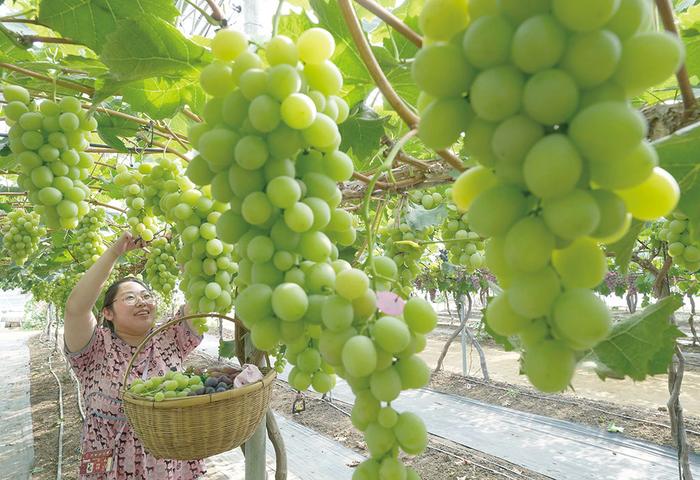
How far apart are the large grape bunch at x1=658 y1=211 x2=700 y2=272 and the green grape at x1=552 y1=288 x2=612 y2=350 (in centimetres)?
154

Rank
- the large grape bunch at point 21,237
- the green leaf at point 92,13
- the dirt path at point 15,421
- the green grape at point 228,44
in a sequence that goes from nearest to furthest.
→ 1. the green grape at point 228,44
2. the green leaf at point 92,13
3. the large grape bunch at point 21,237
4. the dirt path at point 15,421

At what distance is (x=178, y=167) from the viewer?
1610 mm

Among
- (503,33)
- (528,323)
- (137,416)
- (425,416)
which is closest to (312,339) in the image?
(528,323)

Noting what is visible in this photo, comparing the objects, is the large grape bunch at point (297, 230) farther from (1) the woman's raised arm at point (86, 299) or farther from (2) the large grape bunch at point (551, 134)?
(1) the woman's raised arm at point (86, 299)

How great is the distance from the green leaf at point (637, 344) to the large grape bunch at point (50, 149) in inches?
46.3

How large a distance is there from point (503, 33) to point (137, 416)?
5.93 ft

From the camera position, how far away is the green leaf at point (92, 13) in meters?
0.99

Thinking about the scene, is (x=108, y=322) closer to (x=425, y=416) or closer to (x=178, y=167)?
(x=178, y=167)

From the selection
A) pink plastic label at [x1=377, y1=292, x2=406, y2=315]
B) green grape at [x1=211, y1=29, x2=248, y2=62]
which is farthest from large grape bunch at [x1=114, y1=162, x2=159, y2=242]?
pink plastic label at [x1=377, y1=292, x2=406, y2=315]

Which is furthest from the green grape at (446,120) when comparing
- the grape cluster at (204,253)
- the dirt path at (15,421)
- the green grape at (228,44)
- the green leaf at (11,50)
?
the dirt path at (15,421)

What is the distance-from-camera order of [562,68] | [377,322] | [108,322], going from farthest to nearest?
[108,322]
[377,322]
[562,68]

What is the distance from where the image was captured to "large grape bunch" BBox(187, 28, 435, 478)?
1.77 feet

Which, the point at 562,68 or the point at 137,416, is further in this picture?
the point at 137,416

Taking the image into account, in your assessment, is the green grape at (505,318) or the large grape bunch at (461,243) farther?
the large grape bunch at (461,243)
